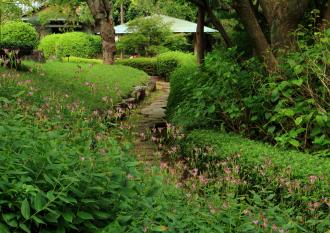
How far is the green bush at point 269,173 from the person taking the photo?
Result: 4297 mm

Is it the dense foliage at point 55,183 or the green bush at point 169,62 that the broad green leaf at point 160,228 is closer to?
the dense foliage at point 55,183

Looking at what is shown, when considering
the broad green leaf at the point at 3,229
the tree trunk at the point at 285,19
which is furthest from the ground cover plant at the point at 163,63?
the broad green leaf at the point at 3,229

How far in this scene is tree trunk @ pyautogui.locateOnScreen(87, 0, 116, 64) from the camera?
60.4ft

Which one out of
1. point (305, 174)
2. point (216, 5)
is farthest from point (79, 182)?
point (216, 5)

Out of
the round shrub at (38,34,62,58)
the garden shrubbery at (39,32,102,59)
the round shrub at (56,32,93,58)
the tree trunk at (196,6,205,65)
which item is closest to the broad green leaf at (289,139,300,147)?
the tree trunk at (196,6,205,65)

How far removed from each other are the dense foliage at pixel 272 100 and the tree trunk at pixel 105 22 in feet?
34.6

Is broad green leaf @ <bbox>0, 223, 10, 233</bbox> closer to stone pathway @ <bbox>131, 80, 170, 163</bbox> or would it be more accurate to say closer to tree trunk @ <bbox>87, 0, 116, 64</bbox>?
stone pathway @ <bbox>131, 80, 170, 163</bbox>

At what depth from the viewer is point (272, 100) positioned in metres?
7.00

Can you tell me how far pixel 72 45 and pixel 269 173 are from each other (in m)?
25.6

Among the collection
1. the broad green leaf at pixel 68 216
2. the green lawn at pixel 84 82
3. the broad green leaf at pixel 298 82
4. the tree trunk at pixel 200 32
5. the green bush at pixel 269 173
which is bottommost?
the green bush at pixel 269 173

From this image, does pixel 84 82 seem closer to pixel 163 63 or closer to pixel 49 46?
pixel 163 63

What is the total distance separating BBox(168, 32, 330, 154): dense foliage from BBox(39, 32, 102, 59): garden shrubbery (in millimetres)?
21644

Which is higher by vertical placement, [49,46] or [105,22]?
[105,22]

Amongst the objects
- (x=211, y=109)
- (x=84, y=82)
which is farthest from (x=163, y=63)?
(x=211, y=109)
